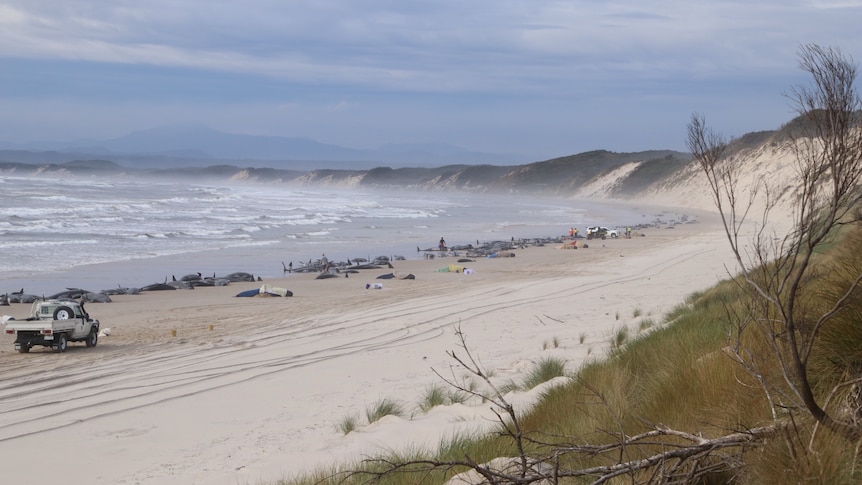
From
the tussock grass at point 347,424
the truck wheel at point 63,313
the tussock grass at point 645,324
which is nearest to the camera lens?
the tussock grass at point 347,424

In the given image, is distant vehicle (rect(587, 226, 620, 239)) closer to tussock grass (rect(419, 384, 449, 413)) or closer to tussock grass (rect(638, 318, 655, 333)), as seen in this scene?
tussock grass (rect(638, 318, 655, 333))

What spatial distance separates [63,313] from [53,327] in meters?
0.59

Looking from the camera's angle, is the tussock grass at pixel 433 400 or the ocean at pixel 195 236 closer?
the tussock grass at pixel 433 400

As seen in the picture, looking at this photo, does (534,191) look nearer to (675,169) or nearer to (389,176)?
(675,169)

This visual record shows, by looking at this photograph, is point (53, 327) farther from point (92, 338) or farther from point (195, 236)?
point (195, 236)

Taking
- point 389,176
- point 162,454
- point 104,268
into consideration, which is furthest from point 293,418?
point 389,176

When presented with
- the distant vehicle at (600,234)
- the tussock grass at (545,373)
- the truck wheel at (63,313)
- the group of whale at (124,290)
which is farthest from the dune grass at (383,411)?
the distant vehicle at (600,234)

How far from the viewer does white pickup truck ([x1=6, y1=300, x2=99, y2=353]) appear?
14.1 metres

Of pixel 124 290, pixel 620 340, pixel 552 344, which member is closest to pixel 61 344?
pixel 124 290

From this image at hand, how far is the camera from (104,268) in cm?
2789

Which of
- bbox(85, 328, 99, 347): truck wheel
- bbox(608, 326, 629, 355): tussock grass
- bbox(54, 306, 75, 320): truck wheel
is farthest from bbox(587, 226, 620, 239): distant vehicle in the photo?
bbox(54, 306, 75, 320): truck wheel

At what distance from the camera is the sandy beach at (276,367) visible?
25.0 ft

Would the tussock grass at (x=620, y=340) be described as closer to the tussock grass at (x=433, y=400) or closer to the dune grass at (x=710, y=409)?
the tussock grass at (x=433, y=400)

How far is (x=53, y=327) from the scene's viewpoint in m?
14.1
